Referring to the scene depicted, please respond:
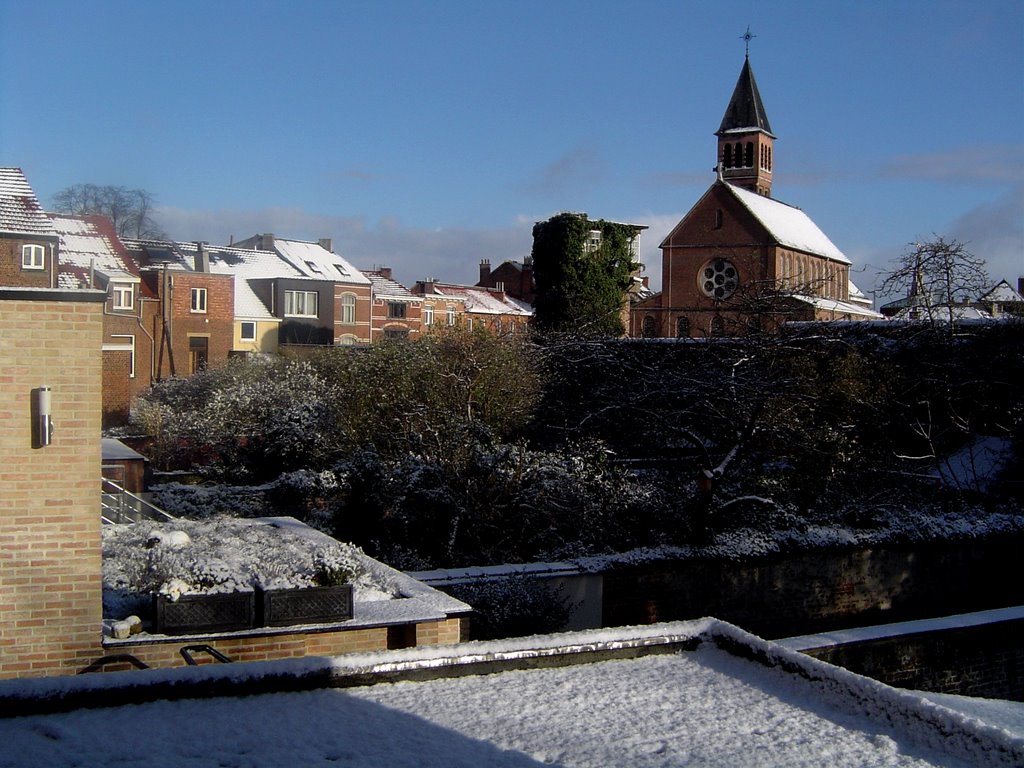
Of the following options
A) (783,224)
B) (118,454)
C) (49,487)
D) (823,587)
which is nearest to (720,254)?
(783,224)

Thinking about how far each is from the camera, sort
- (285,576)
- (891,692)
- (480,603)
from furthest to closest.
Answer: (480,603) < (285,576) < (891,692)

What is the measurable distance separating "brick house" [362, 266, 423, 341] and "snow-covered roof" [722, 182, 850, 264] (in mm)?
18885

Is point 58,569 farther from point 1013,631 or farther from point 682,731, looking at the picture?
point 1013,631

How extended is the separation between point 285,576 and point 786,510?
10451mm

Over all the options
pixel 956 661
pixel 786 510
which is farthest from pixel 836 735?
pixel 786 510

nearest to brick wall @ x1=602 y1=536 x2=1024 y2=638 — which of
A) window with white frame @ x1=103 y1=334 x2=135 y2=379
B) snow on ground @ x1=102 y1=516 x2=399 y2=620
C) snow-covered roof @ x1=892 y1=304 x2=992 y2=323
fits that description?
snow on ground @ x1=102 y1=516 x2=399 y2=620

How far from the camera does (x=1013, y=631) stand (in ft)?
40.8

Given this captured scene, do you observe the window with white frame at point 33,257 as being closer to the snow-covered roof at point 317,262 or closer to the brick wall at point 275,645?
the snow-covered roof at point 317,262

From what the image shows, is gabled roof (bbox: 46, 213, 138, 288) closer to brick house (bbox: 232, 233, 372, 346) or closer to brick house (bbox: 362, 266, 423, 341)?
brick house (bbox: 232, 233, 372, 346)

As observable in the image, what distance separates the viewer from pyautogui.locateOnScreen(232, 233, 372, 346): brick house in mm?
44281

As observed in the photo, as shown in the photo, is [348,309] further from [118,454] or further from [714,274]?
[118,454]

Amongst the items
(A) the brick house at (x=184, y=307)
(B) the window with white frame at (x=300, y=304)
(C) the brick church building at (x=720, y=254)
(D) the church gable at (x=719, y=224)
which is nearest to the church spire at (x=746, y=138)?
(C) the brick church building at (x=720, y=254)

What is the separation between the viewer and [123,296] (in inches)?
1399

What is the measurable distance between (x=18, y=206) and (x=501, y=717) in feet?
83.7
